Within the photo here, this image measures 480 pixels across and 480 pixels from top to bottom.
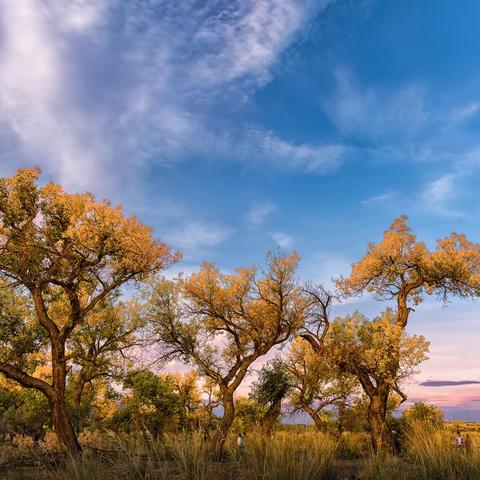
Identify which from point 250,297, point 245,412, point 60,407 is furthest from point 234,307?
point 245,412

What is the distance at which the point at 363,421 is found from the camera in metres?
40.5

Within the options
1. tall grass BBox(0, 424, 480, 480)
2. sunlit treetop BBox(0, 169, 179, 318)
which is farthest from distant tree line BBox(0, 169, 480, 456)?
tall grass BBox(0, 424, 480, 480)

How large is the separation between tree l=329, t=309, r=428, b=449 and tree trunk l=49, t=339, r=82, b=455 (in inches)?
593

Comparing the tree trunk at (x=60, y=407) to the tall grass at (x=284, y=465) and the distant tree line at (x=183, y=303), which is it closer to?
the distant tree line at (x=183, y=303)

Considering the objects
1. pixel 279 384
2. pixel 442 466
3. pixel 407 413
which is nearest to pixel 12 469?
pixel 442 466

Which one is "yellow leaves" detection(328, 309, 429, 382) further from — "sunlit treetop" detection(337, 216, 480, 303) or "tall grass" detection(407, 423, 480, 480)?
"tall grass" detection(407, 423, 480, 480)

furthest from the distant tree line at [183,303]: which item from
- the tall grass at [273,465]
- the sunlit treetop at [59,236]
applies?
the tall grass at [273,465]

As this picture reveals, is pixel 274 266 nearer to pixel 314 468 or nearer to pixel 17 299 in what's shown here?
pixel 17 299

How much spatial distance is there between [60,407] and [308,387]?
24.2 m

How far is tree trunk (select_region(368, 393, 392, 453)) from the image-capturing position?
26320 mm

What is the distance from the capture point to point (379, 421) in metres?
26.9

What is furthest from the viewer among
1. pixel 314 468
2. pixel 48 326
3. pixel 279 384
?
pixel 279 384

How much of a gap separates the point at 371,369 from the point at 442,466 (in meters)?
18.8

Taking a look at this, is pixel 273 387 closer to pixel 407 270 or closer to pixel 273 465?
pixel 407 270
